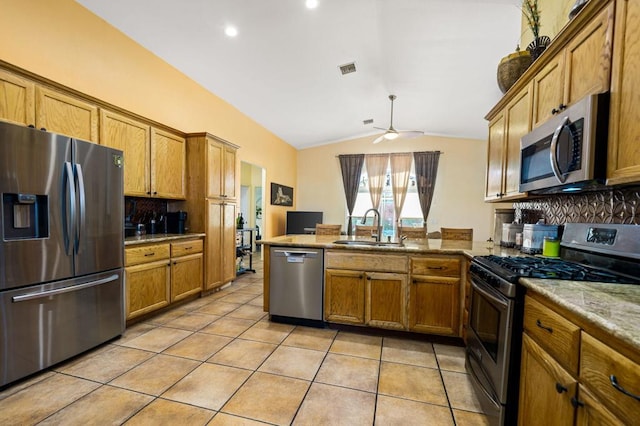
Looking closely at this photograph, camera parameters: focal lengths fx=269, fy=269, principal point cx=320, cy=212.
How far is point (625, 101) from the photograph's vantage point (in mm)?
1157

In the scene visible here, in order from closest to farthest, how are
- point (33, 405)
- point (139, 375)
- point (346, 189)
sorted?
1. point (33, 405)
2. point (139, 375)
3. point (346, 189)

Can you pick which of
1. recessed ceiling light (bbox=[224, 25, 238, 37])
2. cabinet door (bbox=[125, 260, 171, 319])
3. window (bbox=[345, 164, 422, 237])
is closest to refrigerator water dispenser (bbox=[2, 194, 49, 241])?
cabinet door (bbox=[125, 260, 171, 319])

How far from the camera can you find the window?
23.0 ft

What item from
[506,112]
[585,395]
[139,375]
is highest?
[506,112]

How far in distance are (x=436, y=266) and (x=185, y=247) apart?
281cm

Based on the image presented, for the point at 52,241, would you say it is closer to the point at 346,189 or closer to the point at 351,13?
the point at 351,13

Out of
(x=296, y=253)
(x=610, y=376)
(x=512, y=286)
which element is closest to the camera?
(x=610, y=376)

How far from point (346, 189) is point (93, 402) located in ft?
20.8

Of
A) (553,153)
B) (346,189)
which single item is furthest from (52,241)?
(346,189)

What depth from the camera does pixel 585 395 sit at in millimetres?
829

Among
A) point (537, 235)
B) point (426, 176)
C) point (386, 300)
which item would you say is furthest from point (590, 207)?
point (426, 176)

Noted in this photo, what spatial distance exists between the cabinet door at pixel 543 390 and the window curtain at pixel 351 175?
19.8 feet

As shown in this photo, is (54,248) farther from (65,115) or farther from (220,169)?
(220,169)

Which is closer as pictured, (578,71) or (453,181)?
(578,71)
